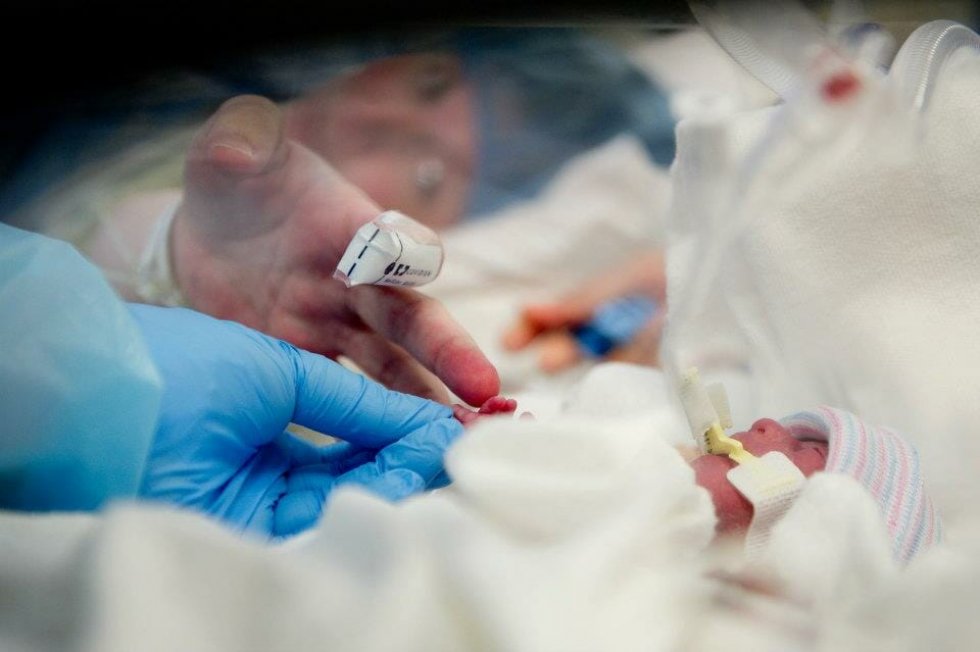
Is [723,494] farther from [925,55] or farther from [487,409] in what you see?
[925,55]

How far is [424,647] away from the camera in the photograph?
1.12 feet

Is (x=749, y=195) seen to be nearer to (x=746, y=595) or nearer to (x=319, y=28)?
(x=746, y=595)

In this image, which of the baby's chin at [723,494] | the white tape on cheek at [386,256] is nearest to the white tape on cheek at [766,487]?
the baby's chin at [723,494]

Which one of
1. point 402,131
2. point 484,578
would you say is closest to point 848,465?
point 484,578

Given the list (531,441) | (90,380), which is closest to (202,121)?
(90,380)

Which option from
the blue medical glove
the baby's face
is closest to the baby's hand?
the blue medical glove

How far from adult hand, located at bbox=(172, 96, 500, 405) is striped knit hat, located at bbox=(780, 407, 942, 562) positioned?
0.26 metres

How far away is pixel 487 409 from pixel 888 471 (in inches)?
11.7

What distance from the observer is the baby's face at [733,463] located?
548mm


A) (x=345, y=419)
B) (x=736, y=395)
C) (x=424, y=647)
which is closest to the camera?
(x=424, y=647)

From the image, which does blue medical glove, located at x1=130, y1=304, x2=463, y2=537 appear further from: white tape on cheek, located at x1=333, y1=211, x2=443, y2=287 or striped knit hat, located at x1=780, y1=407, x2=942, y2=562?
striped knit hat, located at x1=780, y1=407, x2=942, y2=562

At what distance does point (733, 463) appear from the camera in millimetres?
592

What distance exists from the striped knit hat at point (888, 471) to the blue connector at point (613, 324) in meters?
0.23

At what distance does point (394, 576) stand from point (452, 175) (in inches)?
21.8
